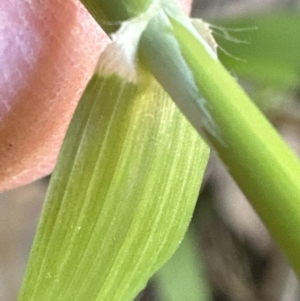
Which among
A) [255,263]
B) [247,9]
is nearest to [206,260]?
[255,263]

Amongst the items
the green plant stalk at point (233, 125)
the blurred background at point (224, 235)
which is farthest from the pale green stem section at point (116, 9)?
the blurred background at point (224, 235)

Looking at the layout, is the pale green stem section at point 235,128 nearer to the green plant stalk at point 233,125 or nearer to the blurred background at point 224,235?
the green plant stalk at point 233,125

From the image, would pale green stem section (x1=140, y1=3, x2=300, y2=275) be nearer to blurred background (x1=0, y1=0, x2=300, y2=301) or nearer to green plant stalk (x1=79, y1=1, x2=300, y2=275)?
green plant stalk (x1=79, y1=1, x2=300, y2=275)

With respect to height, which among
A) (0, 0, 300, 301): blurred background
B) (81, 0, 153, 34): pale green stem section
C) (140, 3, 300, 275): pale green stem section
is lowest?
(0, 0, 300, 301): blurred background

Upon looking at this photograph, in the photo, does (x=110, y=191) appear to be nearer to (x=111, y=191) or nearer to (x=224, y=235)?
(x=111, y=191)

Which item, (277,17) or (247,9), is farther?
(247,9)

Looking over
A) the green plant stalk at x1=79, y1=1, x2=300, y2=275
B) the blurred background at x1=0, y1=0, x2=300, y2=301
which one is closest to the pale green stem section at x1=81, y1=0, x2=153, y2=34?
the green plant stalk at x1=79, y1=1, x2=300, y2=275

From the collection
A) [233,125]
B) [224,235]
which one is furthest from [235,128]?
[224,235]

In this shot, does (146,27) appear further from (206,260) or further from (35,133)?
(206,260)
